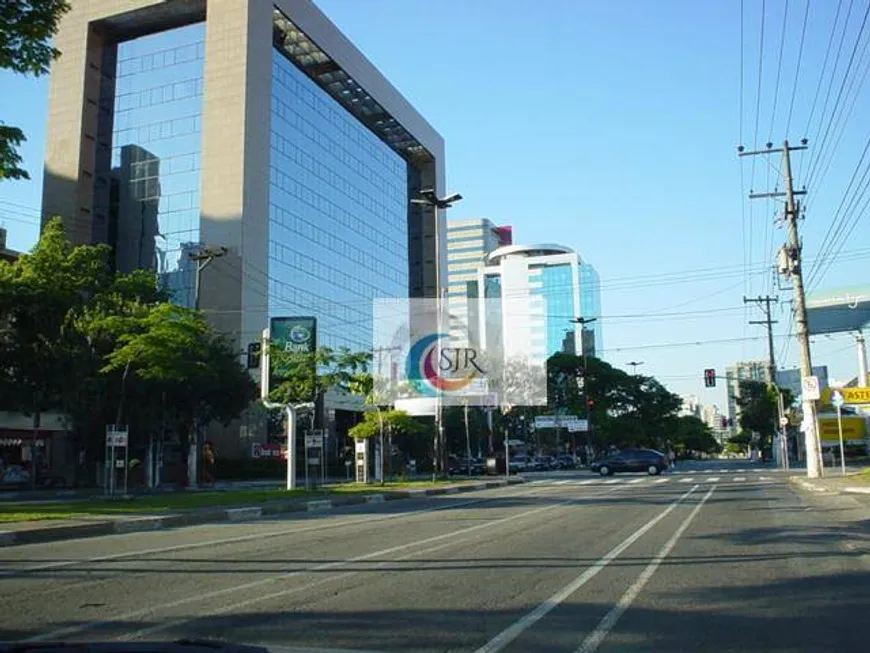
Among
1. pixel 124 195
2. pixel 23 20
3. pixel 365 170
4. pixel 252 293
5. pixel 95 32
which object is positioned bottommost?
pixel 23 20

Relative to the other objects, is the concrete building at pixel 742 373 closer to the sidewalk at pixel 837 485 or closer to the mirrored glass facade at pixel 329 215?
the mirrored glass facade at pixel 329 215

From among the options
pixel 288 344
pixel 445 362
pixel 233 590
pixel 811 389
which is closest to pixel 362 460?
pixel 288 344

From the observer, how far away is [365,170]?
292 feet

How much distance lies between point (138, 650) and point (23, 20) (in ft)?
41.1

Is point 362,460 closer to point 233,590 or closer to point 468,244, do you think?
point 233,590

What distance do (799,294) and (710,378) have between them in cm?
2166

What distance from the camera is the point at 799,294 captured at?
Answer: 3250 cm

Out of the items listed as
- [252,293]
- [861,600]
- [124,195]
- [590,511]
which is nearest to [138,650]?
[861,600]

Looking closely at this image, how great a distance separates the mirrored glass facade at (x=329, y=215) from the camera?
227 feet

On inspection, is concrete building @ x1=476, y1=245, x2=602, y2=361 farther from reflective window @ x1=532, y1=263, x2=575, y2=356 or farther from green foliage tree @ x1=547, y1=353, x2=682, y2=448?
green foliage tree @ x1=547, y1=353, x2=682, y2=448

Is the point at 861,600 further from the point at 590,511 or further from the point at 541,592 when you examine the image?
the point at 590,511

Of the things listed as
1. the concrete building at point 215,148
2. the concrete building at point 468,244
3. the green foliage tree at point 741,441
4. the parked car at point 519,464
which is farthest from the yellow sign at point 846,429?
the concrete building at point 468,244

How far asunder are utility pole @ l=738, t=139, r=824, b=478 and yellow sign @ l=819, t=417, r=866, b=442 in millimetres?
28571

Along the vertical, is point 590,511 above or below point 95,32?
below
